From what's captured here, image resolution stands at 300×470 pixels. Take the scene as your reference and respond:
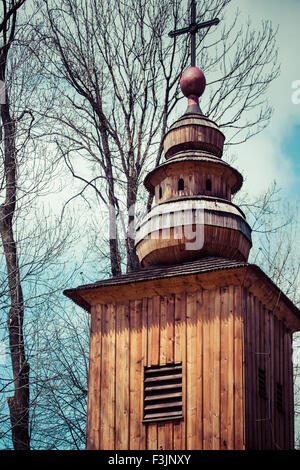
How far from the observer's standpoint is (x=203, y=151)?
703 inches

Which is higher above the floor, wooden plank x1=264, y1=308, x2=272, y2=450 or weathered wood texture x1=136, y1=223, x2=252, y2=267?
weathered wood texture x1=136, y1=223, x2=252, y2=267

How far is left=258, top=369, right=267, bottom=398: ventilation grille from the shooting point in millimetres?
14930

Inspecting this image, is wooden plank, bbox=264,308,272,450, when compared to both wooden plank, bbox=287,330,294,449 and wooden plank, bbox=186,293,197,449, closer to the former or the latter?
wooden plank, bbox=287,330,294,449

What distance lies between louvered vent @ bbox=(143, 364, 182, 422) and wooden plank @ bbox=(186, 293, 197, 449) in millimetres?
193

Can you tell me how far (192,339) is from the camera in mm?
14789

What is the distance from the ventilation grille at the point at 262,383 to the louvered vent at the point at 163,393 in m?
1.48

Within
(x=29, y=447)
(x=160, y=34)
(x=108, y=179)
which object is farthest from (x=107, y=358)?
(x=160, y=34)

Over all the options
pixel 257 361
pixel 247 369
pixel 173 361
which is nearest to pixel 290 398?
pixel 257 361

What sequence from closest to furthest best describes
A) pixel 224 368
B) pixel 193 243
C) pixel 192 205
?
pixel 224 368 < pixel 193 243 < pixel 192 205

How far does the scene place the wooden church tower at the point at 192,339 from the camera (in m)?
14.3

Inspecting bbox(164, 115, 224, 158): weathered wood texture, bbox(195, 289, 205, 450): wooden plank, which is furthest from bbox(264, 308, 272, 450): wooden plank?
bbox(164, 115, 224, 158): weathered wood texture

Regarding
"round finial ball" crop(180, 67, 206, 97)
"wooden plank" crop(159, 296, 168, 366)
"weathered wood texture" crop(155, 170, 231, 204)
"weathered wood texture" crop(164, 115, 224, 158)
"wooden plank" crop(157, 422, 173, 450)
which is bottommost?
"wooden plank" crop(157, 422, 173, 450)

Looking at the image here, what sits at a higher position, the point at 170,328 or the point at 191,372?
the point at 170,328

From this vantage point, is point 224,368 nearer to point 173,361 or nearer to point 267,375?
point 173,361
